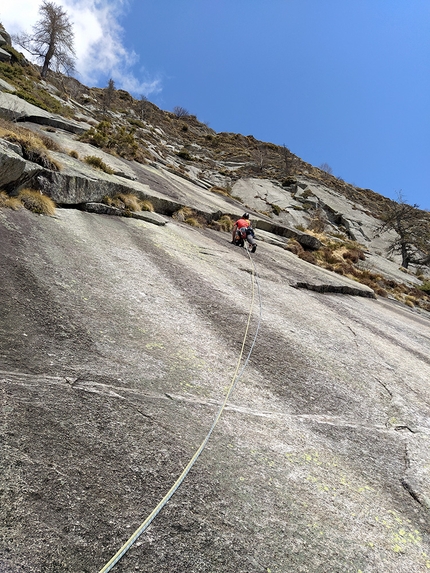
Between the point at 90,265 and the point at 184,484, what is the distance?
4.94m

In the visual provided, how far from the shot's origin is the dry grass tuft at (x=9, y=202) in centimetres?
780

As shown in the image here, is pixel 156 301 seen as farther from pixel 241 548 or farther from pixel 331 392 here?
pixel 241 548

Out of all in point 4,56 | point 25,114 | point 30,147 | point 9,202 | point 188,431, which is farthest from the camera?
point 4,56

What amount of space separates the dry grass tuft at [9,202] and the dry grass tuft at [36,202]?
246mm

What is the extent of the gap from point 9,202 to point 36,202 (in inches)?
27.9

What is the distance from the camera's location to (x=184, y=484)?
295cm

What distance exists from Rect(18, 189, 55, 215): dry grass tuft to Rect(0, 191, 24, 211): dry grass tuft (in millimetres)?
246

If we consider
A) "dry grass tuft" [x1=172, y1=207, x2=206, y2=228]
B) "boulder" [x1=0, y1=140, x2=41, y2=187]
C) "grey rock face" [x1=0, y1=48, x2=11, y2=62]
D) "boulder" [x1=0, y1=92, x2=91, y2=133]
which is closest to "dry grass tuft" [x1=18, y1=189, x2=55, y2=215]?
"boulder" [x1=0, y1=140, x2=41, y2=187]

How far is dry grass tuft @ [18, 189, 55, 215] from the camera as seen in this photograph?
8406 millimetres

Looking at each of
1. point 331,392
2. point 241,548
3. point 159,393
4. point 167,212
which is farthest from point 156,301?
point 167,212

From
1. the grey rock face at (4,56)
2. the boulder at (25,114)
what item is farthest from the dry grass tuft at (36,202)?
the grey rock face at (4,56)

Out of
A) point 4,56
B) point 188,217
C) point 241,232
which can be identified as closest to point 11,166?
point 188,217

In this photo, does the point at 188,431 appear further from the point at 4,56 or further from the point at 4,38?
the point at 4,38

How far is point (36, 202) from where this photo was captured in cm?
851
